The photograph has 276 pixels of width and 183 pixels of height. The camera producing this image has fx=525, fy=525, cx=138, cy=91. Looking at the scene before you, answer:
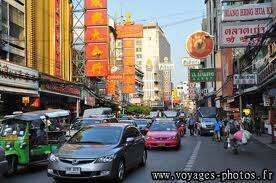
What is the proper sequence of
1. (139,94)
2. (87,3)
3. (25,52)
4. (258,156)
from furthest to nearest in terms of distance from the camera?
(139,94) → (87,3) → (25,52) → (258,156)

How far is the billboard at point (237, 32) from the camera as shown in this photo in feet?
81.4

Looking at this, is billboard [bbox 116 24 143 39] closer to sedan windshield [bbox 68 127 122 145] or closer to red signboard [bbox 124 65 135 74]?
red signboard [bbox 124 65 135 74]

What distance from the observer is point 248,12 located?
2477cm

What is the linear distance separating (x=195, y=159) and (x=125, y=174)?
559cm

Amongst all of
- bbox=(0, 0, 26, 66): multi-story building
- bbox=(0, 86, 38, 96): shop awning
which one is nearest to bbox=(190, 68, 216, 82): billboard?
bbox=(0, 0, 26, 66): multi-story building

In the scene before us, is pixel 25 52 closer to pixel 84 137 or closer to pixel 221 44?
pixel 221 44

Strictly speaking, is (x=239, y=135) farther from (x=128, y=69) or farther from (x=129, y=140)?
(x=128, y=69)

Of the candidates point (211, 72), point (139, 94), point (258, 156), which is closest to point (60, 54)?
point (211, 72)

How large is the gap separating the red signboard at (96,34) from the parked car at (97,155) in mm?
36211

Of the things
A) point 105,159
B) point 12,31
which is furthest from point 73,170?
point 12,31

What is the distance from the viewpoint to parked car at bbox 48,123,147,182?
12156mm

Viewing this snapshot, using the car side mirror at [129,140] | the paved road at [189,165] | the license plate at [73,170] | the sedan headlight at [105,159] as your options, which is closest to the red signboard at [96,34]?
the paved road at [189,165]

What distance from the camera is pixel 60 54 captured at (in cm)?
5159

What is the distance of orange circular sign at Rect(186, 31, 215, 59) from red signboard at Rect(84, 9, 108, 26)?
1472 cm
